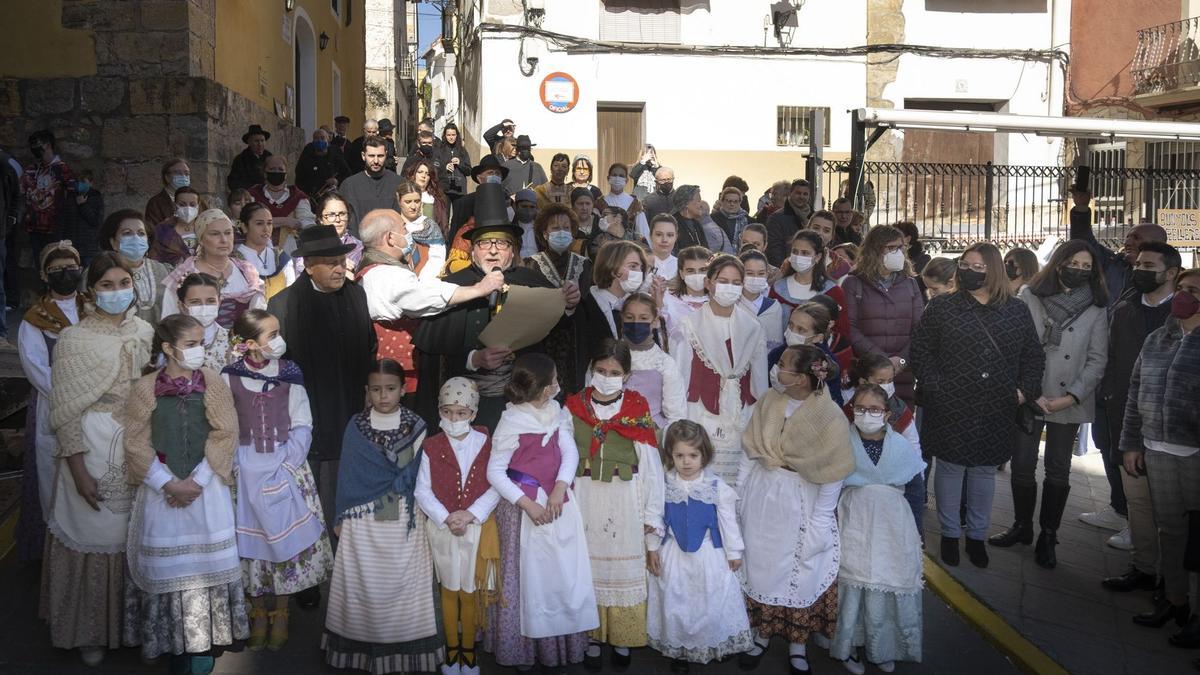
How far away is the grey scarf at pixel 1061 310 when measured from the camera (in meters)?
6.38

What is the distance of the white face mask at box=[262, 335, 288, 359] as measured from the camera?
4.83 meters

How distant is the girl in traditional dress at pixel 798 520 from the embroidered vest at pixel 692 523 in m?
0.27

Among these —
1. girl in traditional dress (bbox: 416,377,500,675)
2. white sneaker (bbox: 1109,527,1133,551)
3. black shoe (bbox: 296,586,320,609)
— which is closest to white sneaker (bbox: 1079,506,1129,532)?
white sneaker (bbox: 1109,527,1133,551)

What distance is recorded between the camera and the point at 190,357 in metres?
4.61

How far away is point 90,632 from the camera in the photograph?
4.74 meters

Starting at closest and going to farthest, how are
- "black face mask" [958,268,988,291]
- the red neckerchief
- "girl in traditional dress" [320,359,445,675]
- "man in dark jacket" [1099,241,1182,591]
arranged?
"girl in traditional dress" [320,359,445,675]
the red neckerchief
"man in dark jacket" [1099,241,1182,591]
"black face mask" [958,268,988,291]

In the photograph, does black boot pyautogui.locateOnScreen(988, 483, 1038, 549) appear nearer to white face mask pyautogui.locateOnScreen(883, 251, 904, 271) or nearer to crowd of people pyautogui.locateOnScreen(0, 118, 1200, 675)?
crowd of people pyautogui.locateOnScreen(0, 118, 1200, 675)

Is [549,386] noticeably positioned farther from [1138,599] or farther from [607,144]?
[607,144]

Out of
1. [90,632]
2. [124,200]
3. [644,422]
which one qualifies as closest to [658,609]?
[644,422]

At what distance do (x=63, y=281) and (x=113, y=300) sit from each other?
599mm

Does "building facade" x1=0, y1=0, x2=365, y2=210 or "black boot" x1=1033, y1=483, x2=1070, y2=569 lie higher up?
"building facade" x1=0, y1=0, x2=365, y2=210

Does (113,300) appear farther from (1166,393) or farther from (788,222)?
(788,222)

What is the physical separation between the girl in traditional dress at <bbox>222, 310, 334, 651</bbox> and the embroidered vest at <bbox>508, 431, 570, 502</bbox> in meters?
1.01

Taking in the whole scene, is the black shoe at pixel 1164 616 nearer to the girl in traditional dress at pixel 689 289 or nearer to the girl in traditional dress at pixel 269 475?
the girl in traditional dress at pixel 689 289
